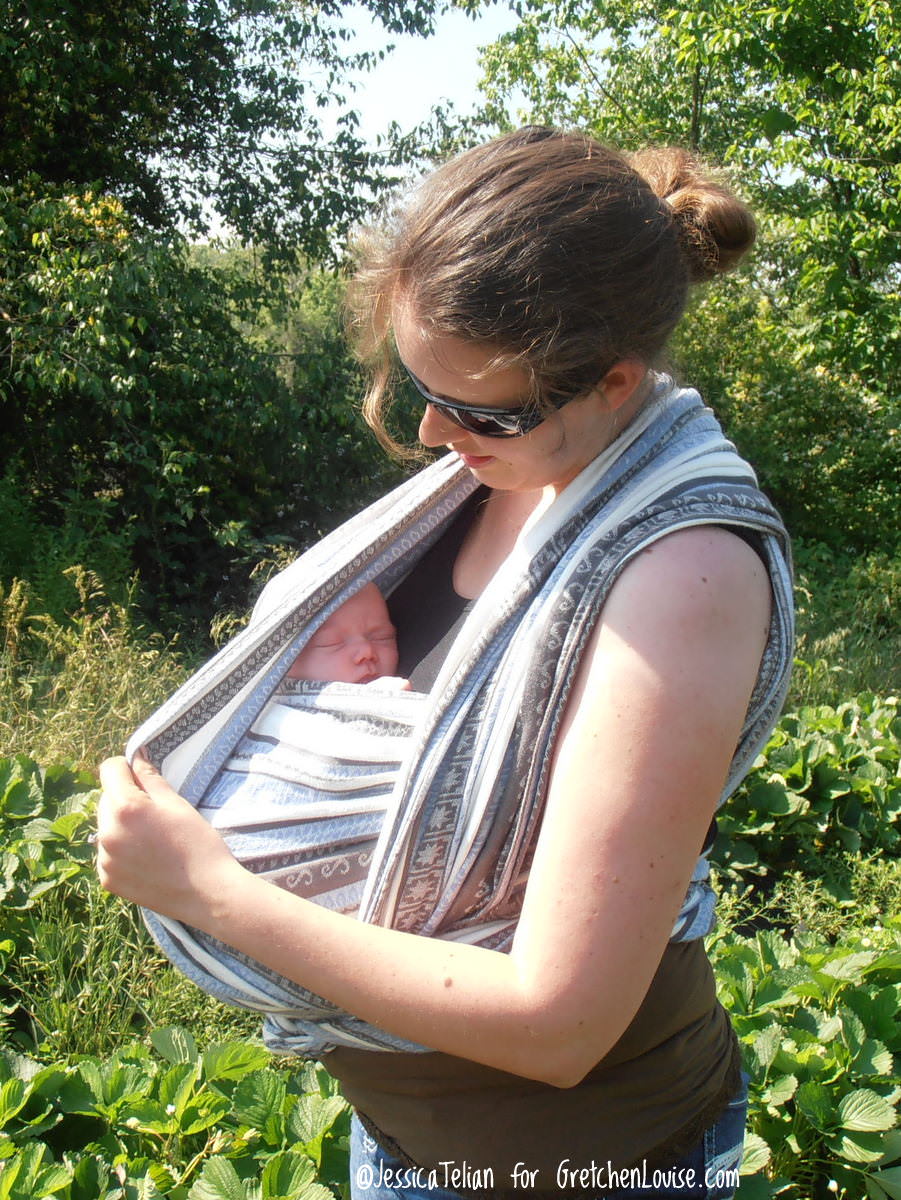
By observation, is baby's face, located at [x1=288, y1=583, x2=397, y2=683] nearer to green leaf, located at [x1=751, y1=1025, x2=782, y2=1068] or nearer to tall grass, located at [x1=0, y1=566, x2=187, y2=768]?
green leaf, located at [x1=751, y1=1025, x2=782, y2=1068]

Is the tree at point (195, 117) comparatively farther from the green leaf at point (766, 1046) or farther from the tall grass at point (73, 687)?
the green leaf at point (766, 1046)

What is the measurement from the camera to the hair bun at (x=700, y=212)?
128 cm

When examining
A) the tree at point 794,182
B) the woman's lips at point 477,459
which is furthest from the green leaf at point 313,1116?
the tree at point 794,182

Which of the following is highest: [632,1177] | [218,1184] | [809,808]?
[632,1177]

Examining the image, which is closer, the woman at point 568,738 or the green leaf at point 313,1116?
the woman at point 568,738

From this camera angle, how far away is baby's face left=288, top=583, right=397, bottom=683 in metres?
1.57

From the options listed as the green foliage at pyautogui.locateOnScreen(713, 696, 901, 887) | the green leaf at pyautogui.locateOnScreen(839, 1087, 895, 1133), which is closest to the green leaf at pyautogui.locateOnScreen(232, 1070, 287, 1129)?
the green leaf at pyautogui.locateOnScreen(839, 1087, 895, 1133)

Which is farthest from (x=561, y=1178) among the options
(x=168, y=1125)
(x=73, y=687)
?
(x=73, y=687)

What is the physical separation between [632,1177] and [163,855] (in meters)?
0.63

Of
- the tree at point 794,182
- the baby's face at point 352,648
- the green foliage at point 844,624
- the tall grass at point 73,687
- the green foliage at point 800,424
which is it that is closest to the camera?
the baby's face at point 352,648

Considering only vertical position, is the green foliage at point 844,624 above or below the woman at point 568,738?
below

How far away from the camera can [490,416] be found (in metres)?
1.21

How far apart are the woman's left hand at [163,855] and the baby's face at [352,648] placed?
0.35 metres

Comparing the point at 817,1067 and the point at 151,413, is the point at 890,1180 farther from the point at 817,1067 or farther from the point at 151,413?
the point at 151,413
